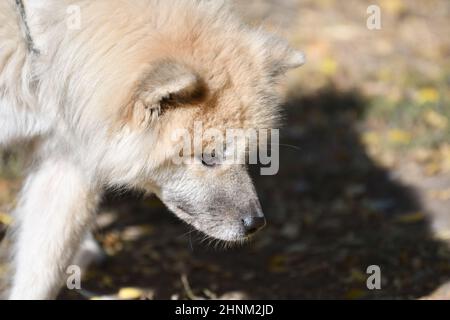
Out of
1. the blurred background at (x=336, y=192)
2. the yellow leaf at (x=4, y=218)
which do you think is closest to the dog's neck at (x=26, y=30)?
the blurred background at (x=336, y=192)

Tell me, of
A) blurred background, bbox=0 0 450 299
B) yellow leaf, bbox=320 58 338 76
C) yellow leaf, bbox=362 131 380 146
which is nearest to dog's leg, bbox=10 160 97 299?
blurred background, bbox=0 0 450 299

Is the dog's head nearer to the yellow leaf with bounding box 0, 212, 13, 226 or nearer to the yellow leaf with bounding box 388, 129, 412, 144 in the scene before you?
the yellow leaf with bounding box 0, 212, 13, 226

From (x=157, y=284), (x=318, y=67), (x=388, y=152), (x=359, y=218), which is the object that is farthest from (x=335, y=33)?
(x=157, y=284)

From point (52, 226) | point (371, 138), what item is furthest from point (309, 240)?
point (52, 226)

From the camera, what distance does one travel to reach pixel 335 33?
8805 mm

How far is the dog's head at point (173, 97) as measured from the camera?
3.81m

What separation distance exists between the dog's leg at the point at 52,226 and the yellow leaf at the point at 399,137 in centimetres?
337

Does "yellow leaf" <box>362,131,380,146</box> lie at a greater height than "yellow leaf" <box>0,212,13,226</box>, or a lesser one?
greater

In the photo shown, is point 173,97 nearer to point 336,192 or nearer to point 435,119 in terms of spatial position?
point 336,192

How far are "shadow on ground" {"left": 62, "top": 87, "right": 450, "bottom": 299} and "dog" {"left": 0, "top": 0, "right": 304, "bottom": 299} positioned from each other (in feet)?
3.61

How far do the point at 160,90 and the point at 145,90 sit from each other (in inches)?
3.4

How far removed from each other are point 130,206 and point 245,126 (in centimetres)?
275

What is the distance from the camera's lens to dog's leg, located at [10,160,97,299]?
4574 mm
